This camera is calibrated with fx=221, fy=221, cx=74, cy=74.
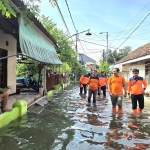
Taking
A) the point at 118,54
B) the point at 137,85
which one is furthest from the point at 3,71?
the point at 118,54

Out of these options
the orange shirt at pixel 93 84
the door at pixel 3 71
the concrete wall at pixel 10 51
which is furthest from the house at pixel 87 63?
the orange shirt at pixel 93 84

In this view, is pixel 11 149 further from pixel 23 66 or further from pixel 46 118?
pixel 23 66

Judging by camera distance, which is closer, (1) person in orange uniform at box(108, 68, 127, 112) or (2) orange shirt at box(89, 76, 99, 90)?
(1) person in orange uniform at box(108, 68, 127, 112)

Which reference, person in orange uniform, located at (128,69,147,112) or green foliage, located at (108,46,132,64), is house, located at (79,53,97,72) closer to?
green foliage, located at (108,46,132,64)

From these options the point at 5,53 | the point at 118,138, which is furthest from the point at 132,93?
the point at 5,53

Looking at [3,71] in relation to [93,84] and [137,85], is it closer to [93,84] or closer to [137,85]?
[93,84]

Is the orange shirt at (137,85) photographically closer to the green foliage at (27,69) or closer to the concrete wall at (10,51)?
the concrete wall at (10,51)

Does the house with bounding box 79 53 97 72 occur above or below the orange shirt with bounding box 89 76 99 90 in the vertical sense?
above

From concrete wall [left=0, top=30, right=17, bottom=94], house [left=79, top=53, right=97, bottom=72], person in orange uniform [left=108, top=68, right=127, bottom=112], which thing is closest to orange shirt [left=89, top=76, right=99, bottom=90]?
person in orange uniform [left=108, top=68, right=127, bottom=112]

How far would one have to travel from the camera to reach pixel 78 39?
37.1m

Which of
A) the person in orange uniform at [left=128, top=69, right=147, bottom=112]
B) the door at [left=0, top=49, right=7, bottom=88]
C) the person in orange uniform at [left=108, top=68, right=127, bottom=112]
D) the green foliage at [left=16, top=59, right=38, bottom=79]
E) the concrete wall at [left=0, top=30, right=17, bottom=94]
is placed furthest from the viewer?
the green foliage at [left=16, top=59, right=38, bottom=79]

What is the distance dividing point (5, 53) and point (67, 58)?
555 inches

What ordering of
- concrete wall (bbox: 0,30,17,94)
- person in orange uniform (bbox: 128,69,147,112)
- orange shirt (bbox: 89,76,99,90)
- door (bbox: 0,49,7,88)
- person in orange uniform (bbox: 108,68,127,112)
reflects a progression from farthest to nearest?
1. door (bbox: 0,49,7,88)
2. concrete wall (bbox: 0,30,17,94)
3. orange shirt (bbox: 89,76,99,90)
4. person in orange uniform (bbox: 108,68,127,112)
5. person in orange uniform (bbox: 128,69,147,112)

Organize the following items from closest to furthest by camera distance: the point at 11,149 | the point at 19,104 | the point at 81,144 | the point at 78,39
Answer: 1. the point at 11,149
2. the point at 81,144
3. the point at 19,104
4. the point at 78,39
